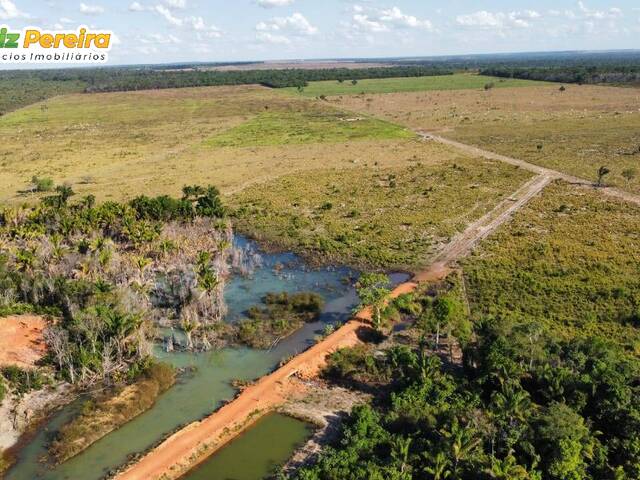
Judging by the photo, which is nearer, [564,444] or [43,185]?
[564,444]

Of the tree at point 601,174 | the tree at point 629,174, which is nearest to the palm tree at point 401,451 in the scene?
the tree at point 601,174

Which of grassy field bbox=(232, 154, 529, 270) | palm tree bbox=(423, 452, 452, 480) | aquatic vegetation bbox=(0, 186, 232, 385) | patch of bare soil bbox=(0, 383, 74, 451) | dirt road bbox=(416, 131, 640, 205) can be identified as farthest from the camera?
dirt road bbox=(416, 131, 640, 205)

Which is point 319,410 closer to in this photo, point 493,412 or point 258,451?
point 258,451

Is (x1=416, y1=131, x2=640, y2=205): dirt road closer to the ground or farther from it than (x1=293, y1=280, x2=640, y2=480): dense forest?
farther from it

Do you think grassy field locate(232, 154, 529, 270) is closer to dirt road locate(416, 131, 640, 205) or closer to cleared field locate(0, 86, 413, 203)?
dirt road locate(416, 131, 640, 205)

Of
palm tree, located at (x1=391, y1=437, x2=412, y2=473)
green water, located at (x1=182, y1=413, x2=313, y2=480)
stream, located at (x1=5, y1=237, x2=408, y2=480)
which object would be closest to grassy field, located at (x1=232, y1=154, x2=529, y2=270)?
stream, located at (x1=5, y1=237, x2=408, y2=480)

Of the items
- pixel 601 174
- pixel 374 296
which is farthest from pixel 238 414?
pixel 601 174
